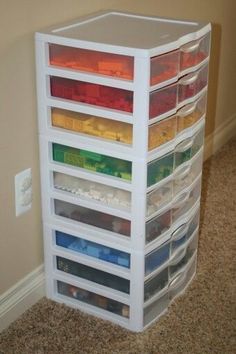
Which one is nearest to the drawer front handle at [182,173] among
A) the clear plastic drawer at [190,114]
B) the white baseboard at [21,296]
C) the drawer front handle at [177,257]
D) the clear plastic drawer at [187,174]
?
the clear plastic drawer at [187,174]

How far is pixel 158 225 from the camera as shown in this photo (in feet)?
5.29

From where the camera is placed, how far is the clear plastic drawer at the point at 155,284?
5.37 ft

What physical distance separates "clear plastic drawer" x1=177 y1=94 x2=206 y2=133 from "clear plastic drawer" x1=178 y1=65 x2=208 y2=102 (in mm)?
29

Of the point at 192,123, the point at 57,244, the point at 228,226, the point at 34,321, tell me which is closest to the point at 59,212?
the point at 57,244

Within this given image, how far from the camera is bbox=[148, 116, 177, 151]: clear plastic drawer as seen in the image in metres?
1.46

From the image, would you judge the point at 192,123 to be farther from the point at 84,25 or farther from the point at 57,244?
the point at 57,244

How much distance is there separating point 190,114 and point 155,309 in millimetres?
561

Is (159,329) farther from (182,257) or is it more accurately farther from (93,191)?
(93,191)

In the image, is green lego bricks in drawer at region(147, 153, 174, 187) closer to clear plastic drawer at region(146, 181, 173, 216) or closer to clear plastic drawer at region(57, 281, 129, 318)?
clear plastic drawer at region(146, 181, 173, 216)

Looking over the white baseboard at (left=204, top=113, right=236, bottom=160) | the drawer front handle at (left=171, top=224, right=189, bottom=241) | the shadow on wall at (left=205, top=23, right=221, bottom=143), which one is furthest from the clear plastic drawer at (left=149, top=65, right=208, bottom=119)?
the white baseboard at (left=204, top=113, right=236, bottom=160)

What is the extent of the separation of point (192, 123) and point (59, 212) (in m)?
0.45

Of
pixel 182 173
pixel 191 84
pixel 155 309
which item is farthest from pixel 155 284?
pixel 191 84

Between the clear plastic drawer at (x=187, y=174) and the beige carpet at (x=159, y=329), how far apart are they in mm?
356

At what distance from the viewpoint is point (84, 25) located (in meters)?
1.58
